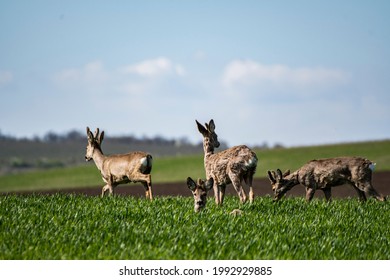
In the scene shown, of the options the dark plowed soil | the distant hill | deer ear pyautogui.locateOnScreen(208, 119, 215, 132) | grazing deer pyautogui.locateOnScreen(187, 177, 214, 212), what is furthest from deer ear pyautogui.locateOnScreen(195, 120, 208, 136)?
the distant hill

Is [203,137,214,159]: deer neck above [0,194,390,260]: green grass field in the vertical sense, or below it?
above

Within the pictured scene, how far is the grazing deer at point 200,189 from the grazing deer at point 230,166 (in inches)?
43.1

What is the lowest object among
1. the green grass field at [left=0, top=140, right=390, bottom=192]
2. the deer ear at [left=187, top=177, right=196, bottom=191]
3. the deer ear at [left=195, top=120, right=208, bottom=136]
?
the green grass field at [left=0, top=140, right=390, bottom=192]

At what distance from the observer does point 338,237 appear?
528 inches

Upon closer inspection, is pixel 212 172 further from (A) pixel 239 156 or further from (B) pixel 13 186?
(B) pixel 13 186

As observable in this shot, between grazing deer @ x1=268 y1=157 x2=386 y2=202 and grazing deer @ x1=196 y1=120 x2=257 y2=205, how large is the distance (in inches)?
62.5

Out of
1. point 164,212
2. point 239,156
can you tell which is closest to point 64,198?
point 164,212

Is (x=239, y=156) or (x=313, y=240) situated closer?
(x=313, y=240)

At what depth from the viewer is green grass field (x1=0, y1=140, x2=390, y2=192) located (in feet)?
190

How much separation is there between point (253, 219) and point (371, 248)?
254 centimetres

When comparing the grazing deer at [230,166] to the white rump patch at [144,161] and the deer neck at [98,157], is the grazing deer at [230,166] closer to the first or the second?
the white rump patch at [144,161]

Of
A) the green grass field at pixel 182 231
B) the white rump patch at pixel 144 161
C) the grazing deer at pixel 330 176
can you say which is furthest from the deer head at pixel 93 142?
the grazing deer at pixel 330 176

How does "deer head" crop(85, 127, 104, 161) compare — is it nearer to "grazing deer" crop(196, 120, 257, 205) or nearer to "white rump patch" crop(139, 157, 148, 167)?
"white rump patch" crop(139, 157, 148, 167)

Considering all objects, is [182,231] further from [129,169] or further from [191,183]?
[129,169]
